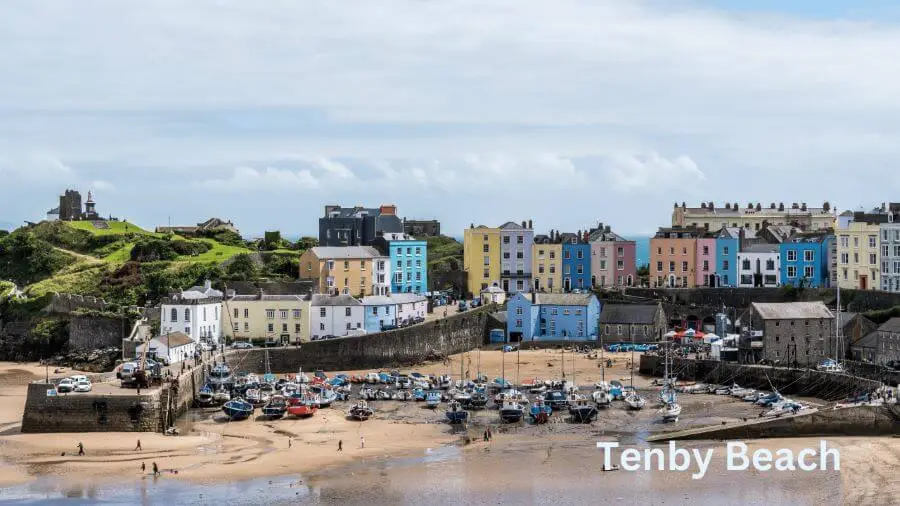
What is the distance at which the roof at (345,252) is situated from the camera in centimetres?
8019

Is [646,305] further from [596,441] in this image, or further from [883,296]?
[596,441]

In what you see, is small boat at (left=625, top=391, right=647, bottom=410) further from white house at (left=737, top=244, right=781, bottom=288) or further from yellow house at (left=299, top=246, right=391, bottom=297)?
white house at (left=737, top=244, right=781, bottom=288)

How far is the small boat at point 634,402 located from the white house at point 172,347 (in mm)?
21782

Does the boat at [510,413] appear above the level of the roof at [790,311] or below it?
below

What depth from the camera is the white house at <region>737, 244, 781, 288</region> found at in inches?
3278

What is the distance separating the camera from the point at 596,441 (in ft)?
156

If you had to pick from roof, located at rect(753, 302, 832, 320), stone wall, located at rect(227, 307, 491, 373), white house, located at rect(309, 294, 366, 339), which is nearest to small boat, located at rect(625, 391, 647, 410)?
roof, located at rect(753, 302, 832, 320)

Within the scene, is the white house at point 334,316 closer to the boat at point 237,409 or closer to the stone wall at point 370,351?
the stone wall at point 370,351

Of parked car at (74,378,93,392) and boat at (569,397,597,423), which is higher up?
parked car at (74,378,93,392)

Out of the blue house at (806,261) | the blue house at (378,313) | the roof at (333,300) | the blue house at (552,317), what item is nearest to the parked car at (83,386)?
the roof at (333,300)

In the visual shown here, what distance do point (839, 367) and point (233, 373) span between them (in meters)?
28.5

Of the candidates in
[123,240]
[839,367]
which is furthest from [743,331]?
[123,240]

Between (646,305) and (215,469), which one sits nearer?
(215,469)

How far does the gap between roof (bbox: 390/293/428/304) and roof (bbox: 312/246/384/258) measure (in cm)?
441
